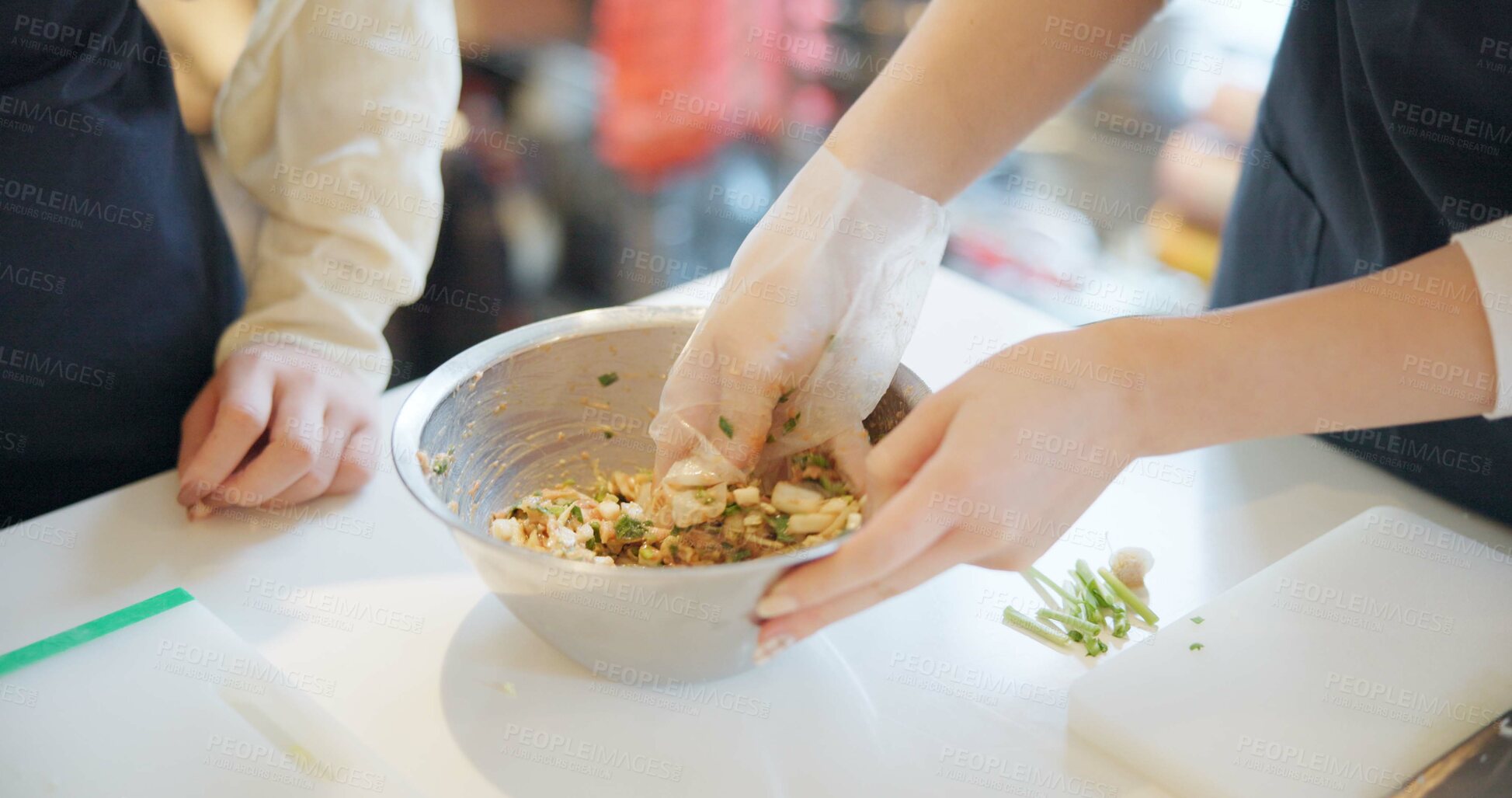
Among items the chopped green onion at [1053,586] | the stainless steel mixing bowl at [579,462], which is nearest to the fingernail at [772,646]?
the stainless steel mixing bowl at [579,462]

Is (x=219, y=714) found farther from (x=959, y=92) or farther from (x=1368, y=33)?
(x=1368, y=33)

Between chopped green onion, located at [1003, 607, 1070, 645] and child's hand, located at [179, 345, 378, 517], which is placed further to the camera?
child's hand, located at [179, 345, 378, 517]

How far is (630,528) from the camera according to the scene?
90cm

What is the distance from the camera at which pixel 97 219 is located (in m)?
1.06

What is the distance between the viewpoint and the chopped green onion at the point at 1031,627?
892 millimetres

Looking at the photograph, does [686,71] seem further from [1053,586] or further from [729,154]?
[1053,586]

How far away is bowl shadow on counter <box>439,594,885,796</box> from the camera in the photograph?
760mm

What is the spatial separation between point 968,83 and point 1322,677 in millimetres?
592

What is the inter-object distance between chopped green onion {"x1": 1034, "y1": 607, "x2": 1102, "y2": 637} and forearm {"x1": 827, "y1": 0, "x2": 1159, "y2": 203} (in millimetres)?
404

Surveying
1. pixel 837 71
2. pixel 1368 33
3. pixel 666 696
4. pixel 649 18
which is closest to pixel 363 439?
pixel 666 696

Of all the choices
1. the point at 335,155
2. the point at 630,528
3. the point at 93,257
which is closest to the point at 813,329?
the point at 630,528

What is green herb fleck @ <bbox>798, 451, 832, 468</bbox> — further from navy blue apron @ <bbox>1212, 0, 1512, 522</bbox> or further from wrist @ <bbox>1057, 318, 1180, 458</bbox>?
navy blue apron @ <bbox>1212, 0, 1512, 522</bbox>

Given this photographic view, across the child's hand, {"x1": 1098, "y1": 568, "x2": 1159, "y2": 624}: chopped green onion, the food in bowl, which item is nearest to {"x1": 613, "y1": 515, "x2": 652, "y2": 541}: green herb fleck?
the food in bowl

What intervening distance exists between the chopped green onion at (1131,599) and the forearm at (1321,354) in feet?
0.62
